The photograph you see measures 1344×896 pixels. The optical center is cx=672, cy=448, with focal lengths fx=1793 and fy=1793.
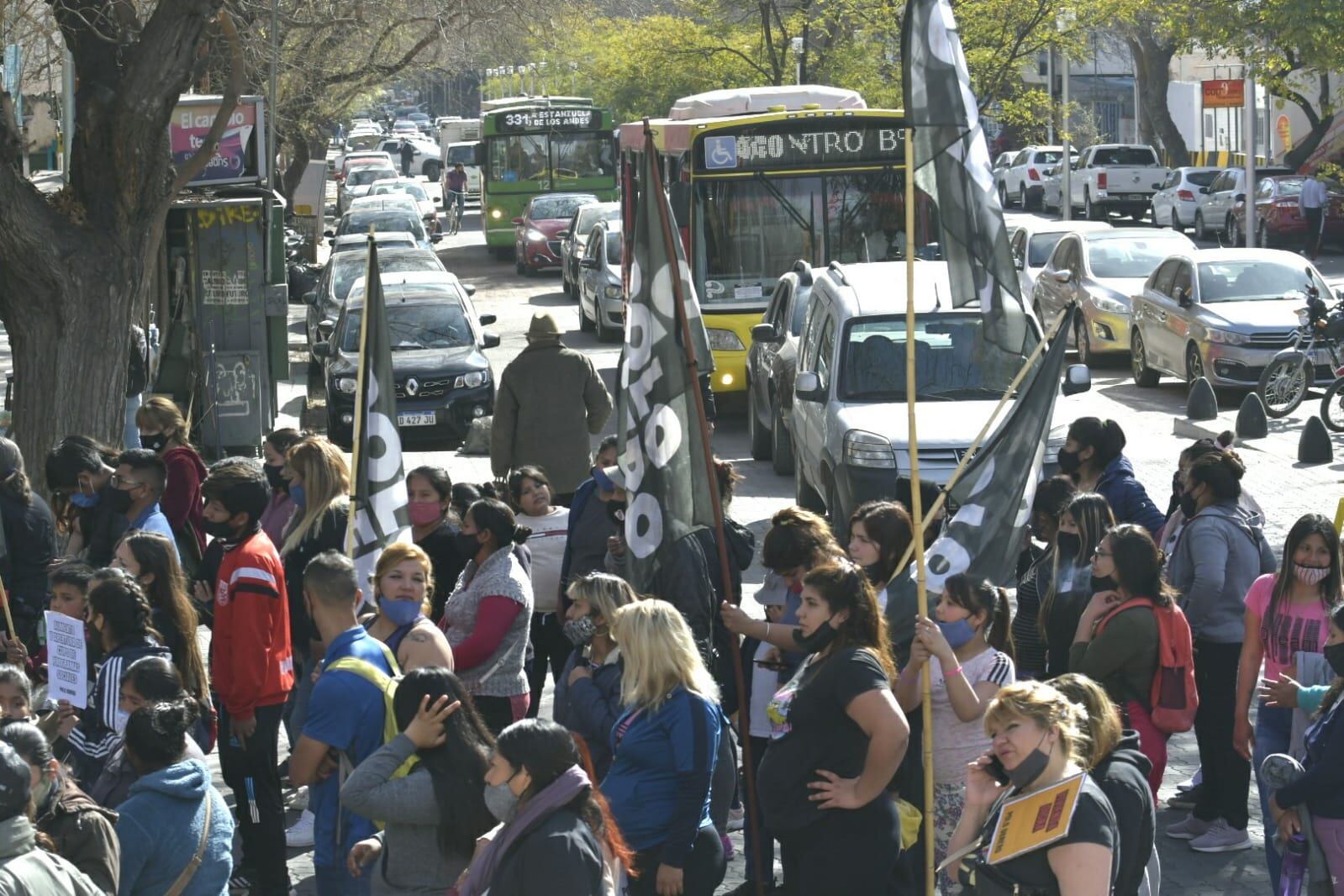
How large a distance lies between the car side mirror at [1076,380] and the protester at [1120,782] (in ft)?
24.5

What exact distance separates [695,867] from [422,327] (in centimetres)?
1503

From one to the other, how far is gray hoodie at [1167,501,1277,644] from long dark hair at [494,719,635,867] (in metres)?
3.62

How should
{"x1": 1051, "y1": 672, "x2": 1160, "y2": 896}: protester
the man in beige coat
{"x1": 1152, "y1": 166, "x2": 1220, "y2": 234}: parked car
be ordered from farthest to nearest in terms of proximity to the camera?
{"x1": 1152, "y1": 166, "x2": 1220, "y2": 234}: parked car, the man in beige coat, {"x1": 1051, "y1": 672, "x2": 1160, "y2": 896}: protester

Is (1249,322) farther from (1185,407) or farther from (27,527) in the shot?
(27,527)

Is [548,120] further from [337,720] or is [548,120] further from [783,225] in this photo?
[337,720]

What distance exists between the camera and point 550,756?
4512 millimetres

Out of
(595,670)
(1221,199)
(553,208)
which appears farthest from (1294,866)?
(1221,199)

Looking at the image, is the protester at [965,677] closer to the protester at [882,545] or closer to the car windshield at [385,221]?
the protester at [882,545]

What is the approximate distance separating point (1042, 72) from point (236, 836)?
72637mm

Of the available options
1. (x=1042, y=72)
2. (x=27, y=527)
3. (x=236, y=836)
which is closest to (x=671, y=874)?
(x=236, y=836)

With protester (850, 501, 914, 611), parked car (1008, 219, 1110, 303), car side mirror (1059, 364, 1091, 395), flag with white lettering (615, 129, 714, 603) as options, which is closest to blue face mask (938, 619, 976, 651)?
protester (850, 501, 914, 611)

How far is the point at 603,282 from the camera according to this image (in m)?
26.1

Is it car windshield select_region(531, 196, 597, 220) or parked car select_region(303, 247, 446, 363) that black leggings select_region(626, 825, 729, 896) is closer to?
parked car select_region(303, 247, 446, 363)

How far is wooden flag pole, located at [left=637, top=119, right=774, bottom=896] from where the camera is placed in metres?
6.55
